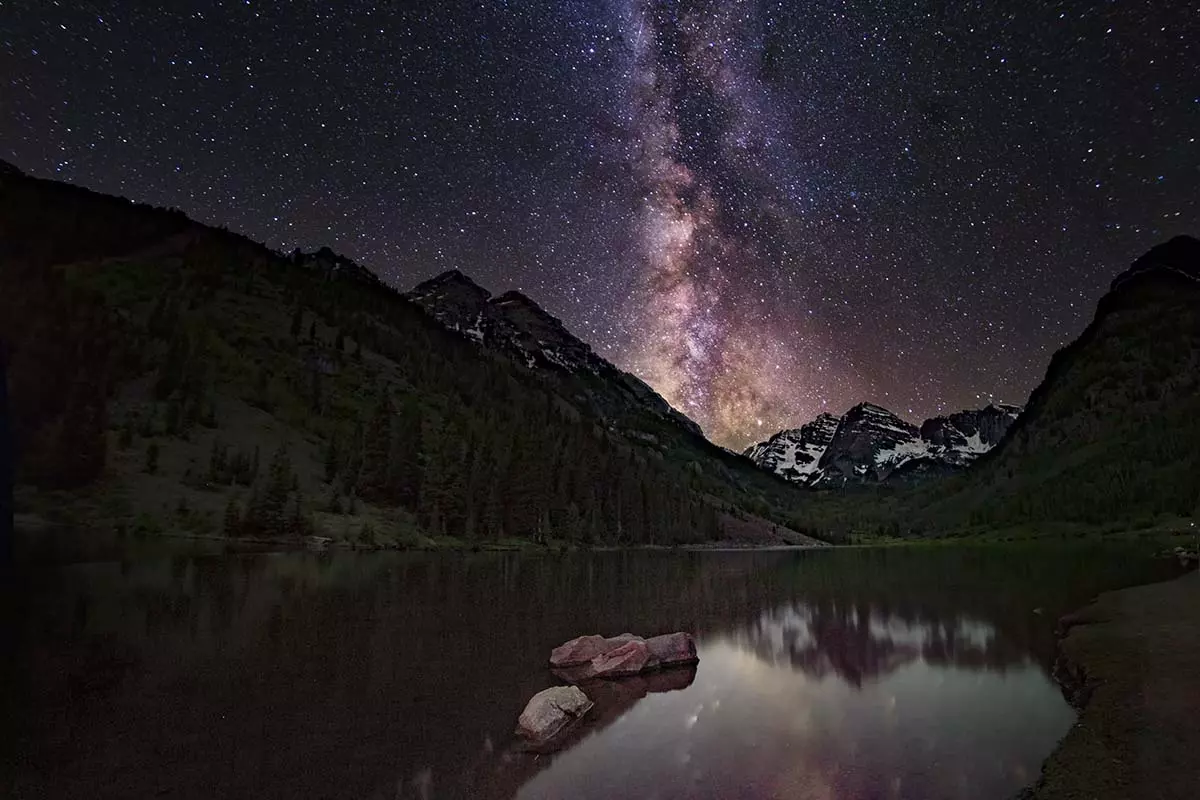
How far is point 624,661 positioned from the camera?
28.3 metres

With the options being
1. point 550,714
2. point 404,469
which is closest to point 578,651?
point 550,714

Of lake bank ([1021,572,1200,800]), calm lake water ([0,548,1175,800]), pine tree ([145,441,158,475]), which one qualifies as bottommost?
calm lake water ([0,548,1175,800])

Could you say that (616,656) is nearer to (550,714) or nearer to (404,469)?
(550,714)

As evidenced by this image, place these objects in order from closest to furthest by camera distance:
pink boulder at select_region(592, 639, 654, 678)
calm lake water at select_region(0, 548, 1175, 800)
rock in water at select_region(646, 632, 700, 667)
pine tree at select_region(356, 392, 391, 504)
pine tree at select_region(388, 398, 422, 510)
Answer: calm lake water at select_region(0, 548, 1175, 800) → pink boulder at select_region(592, 639, 654, 678) → rock in water at select_region(646, 632, 700, 667) → pine tree at select_region(356, 392, 391, 504) → pine tree at select_region(388, 398, 422, 510)

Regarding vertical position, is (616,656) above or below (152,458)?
below

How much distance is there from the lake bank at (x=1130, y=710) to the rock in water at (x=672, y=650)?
15.3 metres

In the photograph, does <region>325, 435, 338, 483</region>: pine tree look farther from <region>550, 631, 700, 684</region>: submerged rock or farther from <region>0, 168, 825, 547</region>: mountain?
<region>550, 631, 700, 684</region>: submerged rock

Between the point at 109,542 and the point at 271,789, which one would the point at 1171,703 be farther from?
the point at 109,542

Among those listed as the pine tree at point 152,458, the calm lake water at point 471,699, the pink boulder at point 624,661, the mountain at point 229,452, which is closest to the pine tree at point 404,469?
the mountain at point 229,452

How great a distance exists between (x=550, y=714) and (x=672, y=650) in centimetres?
1170

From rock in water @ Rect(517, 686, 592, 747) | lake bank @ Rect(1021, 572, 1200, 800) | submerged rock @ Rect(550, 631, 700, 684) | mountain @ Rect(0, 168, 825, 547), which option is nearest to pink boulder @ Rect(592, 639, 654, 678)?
submerged rock @ Rect(550, 631, 700, 684)

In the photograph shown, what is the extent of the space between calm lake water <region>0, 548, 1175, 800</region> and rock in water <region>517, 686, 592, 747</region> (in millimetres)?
834

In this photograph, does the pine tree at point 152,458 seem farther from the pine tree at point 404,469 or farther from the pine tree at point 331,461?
the pine tree at point 404,469

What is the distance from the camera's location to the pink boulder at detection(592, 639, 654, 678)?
2765 cm
